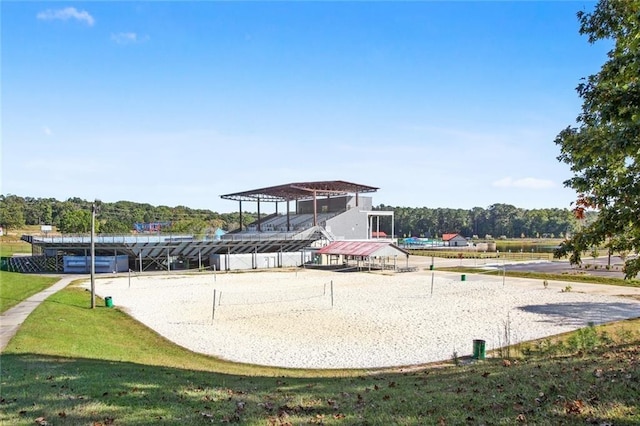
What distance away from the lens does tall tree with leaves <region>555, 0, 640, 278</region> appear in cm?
746

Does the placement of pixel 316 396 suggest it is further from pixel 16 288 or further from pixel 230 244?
pixel 230 244

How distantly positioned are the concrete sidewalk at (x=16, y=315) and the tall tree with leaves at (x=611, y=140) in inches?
610

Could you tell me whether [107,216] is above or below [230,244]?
above

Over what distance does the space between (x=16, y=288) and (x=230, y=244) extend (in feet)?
75.6

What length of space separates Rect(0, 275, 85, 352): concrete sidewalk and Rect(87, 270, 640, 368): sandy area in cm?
397

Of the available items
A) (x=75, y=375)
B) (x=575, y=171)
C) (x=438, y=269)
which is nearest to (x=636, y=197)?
(x=575, y=171)

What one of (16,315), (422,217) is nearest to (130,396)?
(16,315)

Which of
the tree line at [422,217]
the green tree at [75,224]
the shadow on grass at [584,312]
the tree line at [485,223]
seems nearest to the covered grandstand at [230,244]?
the green tree at [75,224]

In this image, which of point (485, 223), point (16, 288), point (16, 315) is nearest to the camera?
point (16, 315)

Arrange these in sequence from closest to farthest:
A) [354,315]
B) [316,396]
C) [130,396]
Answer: [130,396] → [316,396] → [354,315]

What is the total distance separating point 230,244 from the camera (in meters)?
49.4

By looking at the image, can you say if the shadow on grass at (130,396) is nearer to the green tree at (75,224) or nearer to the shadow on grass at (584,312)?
the shadow on grass at (584,312)

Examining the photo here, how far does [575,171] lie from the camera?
1023 cm

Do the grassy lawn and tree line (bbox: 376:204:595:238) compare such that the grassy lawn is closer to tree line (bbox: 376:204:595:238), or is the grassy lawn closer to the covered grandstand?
the covered grandstand
